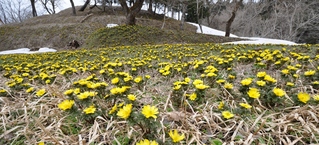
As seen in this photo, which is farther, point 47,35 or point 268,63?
point 47,35

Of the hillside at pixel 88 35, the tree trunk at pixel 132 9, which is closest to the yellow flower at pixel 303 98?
the hillside at pixel 88 35

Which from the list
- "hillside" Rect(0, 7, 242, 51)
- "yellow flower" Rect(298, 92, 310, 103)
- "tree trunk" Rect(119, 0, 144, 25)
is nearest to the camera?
"yellow flower" Rect(298, 92, 310, 103)

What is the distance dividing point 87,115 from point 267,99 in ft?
4.61

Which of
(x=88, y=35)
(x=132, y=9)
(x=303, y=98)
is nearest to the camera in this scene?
(x=303, y=98)

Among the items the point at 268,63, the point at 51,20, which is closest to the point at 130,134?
the point at 268,63

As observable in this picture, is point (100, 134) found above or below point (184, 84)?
below

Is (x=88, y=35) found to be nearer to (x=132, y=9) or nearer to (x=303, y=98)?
(x=132, y=9)

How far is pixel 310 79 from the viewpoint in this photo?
6.16 feet

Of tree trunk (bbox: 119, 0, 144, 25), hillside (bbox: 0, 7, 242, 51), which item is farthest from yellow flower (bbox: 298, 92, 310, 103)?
tree trunk (bbox: 119, 0, 144, 25)

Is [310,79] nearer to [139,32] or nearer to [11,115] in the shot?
[11,115]

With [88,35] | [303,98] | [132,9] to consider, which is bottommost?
[303,98]

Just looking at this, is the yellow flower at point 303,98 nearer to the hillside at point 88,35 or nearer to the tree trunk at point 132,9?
the hillside at point 88,35

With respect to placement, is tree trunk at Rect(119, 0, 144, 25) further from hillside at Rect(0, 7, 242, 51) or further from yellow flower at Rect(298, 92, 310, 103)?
yellow flower at Rect(298, 92, 310, 103)

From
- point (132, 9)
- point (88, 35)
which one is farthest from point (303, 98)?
point (88, 35)
